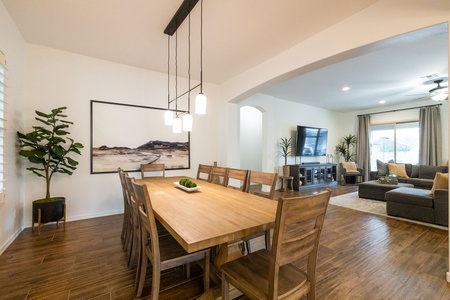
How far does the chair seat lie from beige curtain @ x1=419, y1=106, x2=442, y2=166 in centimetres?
730

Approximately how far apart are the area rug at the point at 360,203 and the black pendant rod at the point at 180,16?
4564mm

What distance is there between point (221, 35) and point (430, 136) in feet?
23.1

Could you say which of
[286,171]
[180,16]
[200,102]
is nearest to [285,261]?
[200,102]

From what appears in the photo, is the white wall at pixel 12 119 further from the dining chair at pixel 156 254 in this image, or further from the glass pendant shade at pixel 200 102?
the glass pendant shade at pixel 200 102

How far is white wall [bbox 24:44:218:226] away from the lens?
2.99 m

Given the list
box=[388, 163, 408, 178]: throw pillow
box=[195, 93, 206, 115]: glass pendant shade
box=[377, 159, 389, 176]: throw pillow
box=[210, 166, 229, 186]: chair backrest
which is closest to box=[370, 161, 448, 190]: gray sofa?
box=[388, 163, 408, 178]: throw pillow

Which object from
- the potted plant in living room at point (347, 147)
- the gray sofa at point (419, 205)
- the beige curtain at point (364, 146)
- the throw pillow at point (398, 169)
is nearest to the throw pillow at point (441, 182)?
the gray sofa at point (419, 205)

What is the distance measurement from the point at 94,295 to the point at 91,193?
2196 millimetres

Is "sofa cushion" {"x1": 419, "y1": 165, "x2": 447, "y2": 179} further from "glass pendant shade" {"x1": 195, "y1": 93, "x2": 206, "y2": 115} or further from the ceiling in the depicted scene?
"glass pendant shade" {"x1": 195, "y1": 93, "x2": 206, "y2": 115}

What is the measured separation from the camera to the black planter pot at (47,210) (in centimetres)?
266

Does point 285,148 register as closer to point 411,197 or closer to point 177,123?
point 411,197

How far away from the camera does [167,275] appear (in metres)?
1.90

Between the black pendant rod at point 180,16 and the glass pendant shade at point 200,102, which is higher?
the black pendant rod at point 180,16

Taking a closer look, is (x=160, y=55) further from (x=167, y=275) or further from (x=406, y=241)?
(x=406, y=241)
